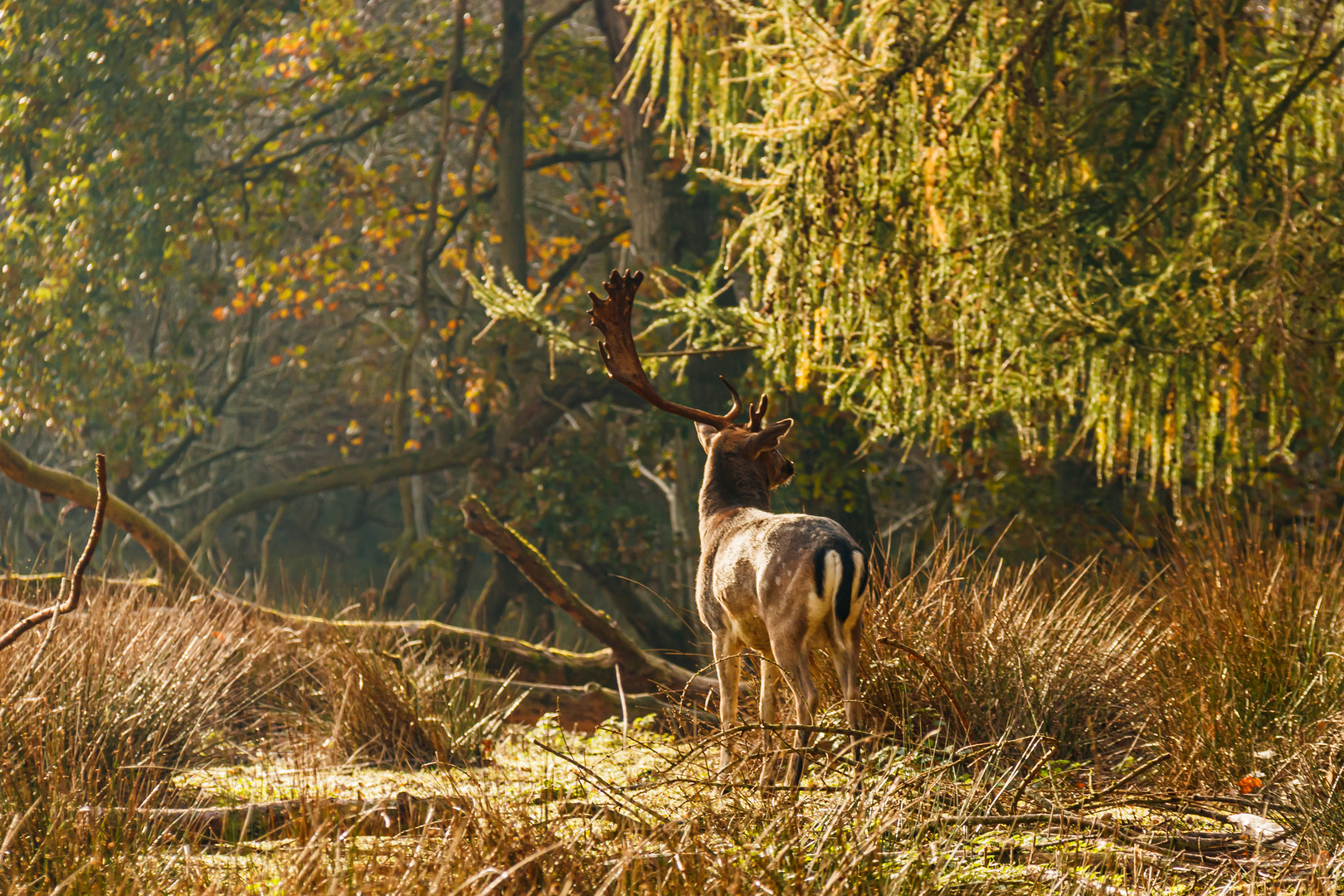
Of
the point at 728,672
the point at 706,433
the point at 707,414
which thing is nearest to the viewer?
the point at 728,672

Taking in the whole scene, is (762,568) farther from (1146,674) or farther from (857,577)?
(1146,674)

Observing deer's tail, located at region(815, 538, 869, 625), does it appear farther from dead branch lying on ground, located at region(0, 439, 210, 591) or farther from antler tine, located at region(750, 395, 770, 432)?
dead branch lying on ground, located at region(0, 439, 210, 591)

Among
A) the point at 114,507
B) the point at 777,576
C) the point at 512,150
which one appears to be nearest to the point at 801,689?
the point at 777,576

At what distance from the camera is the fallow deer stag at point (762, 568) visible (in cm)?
327

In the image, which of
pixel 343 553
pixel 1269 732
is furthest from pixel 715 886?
pixel 343 553

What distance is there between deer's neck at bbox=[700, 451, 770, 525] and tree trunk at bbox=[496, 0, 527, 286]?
7609mm

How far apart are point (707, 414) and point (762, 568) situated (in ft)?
2.67

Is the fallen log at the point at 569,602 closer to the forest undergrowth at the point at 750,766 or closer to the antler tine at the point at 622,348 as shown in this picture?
the forest undergrowth at the point at 750,766

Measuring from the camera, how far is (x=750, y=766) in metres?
3.46

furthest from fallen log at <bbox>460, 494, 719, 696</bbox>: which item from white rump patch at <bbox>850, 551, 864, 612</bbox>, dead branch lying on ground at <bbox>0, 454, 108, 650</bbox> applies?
dead branch lying on ground at <bbox>0, 454, 108, 650</bbox>

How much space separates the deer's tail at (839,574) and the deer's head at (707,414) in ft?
2.34

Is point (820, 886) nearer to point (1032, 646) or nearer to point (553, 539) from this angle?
point (1032, 646)

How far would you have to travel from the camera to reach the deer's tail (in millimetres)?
3230

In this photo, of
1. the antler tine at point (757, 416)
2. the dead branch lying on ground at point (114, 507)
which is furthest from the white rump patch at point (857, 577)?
the dead branch lying on ground at point (114, 507)
